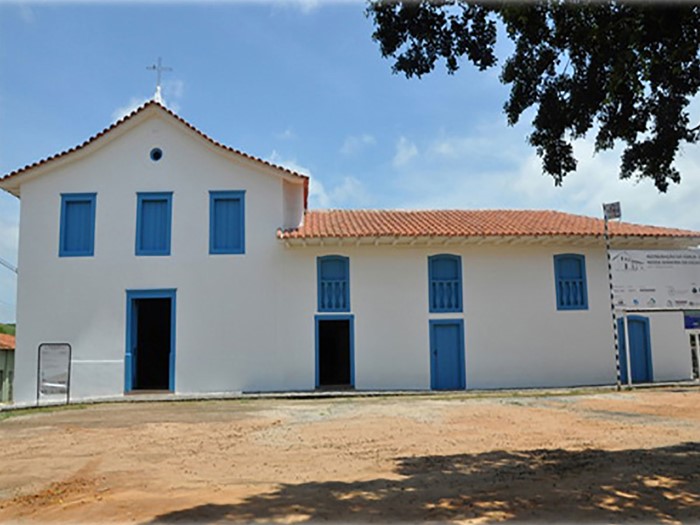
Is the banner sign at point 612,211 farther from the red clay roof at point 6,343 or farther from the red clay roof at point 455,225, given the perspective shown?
the red clay roof at point 6,343

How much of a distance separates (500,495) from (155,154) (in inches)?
599

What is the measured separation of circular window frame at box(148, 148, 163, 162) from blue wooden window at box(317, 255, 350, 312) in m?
5.26

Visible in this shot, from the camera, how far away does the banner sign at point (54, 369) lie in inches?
653

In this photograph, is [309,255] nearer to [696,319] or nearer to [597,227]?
[597,227]

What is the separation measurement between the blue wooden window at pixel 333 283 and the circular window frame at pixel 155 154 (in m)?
5.26

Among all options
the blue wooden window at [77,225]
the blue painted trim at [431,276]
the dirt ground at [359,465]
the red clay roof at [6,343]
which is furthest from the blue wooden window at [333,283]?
the red clay roof at [6,343]

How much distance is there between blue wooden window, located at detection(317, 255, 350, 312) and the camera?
60.2 ft

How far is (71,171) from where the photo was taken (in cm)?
1859

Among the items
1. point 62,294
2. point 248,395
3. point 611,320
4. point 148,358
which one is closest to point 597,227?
point 611,320

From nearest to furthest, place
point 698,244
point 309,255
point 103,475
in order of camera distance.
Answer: point 103,475 → point 309,255 → point 698,244

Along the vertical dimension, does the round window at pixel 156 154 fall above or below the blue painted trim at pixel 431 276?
above

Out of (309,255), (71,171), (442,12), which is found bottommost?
(309,255)

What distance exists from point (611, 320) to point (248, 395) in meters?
10.3

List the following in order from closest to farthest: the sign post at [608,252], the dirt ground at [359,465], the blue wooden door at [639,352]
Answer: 1. the dirt ground at [359,465]
2. the sign post at [608,252]
3. the blue wooden door at [639,352]
